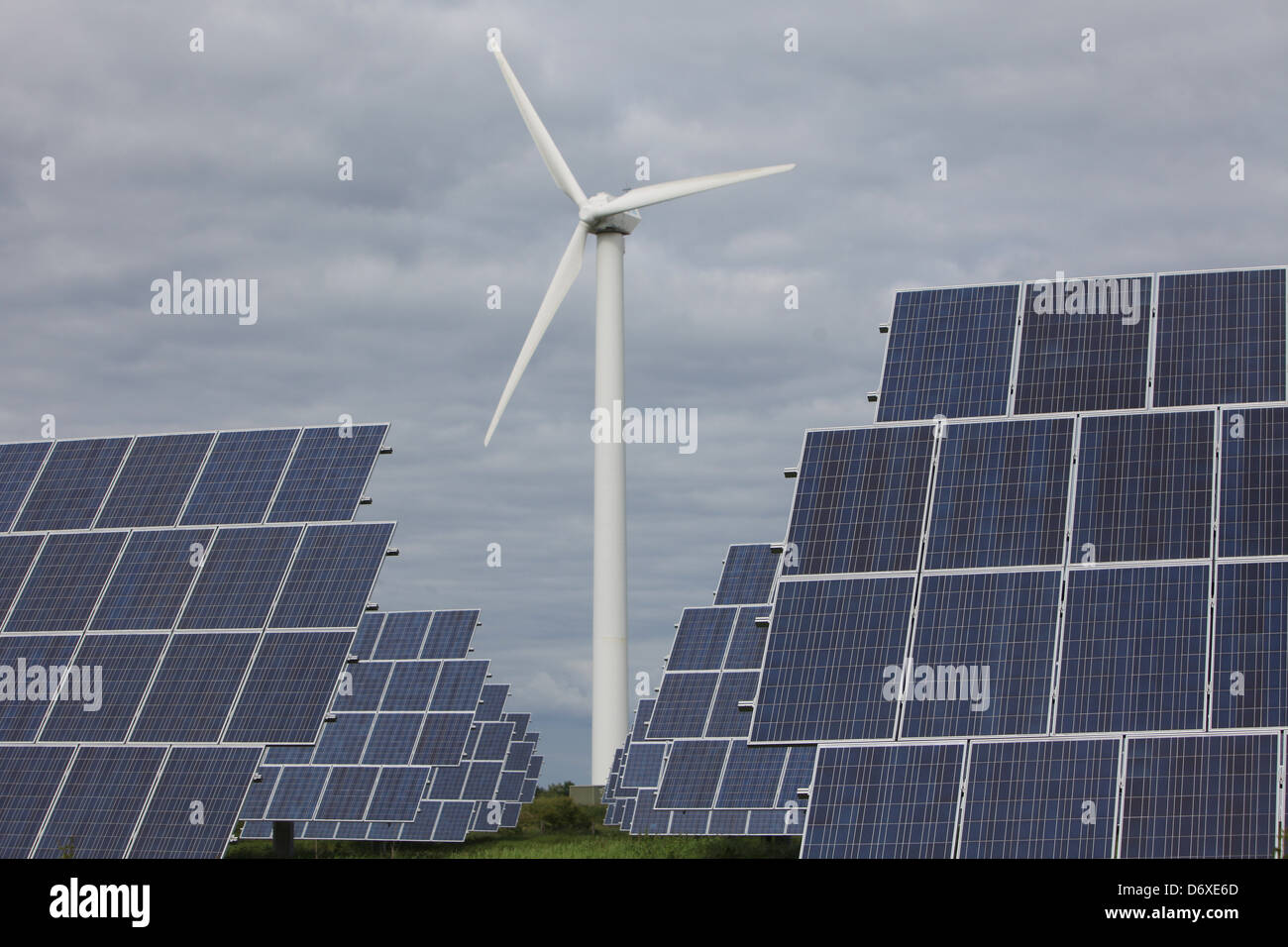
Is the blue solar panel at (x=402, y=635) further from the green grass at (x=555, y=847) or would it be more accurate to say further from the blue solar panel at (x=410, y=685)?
the green grass at (x=555, y=847)

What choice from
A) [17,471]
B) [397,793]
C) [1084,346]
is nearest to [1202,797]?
[1084,346]

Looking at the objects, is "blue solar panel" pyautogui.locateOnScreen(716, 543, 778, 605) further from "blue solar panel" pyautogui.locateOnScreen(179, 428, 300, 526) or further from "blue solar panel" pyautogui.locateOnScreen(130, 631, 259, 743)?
"blue solar panel" pyautogui.locateOnScreen(130, 631, 259, 743)

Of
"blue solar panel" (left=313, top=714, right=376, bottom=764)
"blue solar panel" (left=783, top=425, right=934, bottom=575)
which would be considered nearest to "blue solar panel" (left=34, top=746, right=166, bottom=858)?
"blue solar panel" (left=783, top=425, right=934, bottom=575)

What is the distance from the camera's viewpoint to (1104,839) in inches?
962

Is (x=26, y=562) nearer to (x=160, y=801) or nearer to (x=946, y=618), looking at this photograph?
(x=160, y=801)

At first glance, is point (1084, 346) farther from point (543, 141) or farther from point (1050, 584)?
point (543, 141)

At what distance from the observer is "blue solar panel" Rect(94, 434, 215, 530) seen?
39.9m

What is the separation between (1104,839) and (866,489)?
8489mm

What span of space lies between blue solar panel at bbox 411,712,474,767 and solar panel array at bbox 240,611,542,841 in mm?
46

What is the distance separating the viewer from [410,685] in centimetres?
6397

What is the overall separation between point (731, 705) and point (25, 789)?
81.2ft
